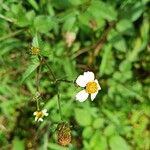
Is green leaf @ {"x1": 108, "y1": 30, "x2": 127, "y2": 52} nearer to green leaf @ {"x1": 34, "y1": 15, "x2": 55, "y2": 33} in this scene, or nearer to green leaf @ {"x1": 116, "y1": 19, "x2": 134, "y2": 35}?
green leaf @ {"x1": 116, "y1": 19, "x2": 134, "y2": 35}

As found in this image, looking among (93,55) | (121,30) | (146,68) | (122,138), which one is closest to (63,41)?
(93,55)

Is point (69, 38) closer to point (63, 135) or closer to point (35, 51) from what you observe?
point (35, 51)

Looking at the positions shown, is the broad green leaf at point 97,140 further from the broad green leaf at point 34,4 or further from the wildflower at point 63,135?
the broad green leaf at point 34,4

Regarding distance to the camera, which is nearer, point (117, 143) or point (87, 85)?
point (87, 85)

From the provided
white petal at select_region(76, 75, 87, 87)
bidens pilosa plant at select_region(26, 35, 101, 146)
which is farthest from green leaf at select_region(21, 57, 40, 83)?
white petal at select_region(76, 75, 87, 87)

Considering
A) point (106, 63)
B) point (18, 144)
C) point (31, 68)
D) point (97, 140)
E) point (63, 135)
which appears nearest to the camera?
point (63, 135)

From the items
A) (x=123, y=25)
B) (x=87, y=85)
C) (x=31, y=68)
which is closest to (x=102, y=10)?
(x=123, y=25)

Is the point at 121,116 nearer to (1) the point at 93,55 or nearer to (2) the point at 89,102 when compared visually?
(2) the point at 89,102
